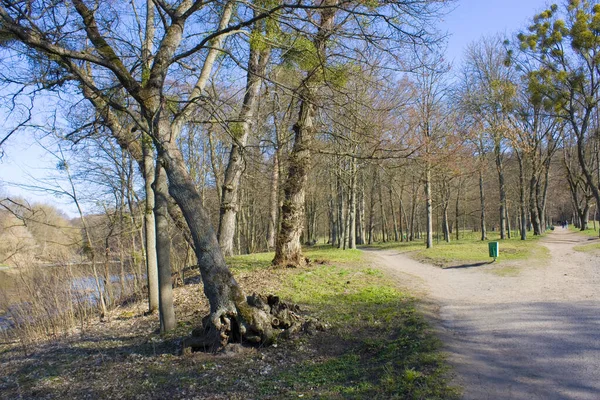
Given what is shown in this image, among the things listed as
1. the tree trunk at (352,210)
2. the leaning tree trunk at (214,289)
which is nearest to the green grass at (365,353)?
the leaning tree trunk at (214,289)

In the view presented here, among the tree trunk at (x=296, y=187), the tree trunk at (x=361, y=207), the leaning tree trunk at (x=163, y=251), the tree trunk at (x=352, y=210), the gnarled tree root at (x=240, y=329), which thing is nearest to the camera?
the gnarled tree root at (x=240, y=329)

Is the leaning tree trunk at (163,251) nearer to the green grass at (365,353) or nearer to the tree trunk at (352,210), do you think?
the green grass at (365,353)

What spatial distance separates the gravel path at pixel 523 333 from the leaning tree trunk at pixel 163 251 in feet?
14.5

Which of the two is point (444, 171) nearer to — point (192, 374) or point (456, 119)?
point (456, 119)

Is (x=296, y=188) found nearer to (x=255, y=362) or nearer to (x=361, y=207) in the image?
(x=255, y=362)

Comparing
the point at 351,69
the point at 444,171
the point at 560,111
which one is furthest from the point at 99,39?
the point at 560,111

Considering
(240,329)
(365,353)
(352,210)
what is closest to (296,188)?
(240,329)

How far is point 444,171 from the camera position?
73.2 feet

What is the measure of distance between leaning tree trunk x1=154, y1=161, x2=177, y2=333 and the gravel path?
4.41 metres

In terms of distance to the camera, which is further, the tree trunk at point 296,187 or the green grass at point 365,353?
the tree trunk at point 296,187

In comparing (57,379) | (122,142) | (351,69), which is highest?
(351,69)

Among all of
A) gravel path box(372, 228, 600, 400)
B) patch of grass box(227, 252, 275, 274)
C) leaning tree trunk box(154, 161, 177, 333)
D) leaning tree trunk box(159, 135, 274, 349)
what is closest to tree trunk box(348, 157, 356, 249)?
patch of grass box(227, 252, 275, 274)

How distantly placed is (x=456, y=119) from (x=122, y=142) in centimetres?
2211

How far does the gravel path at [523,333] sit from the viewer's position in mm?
4172
